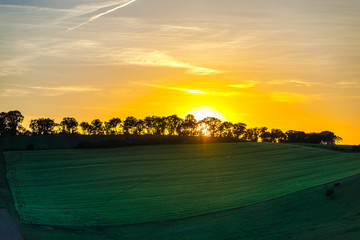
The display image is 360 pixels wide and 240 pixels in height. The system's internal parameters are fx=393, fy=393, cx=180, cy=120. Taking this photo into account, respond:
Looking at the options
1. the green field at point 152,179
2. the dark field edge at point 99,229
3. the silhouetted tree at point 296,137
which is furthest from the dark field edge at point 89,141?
the silhouetted tree at point 296,137

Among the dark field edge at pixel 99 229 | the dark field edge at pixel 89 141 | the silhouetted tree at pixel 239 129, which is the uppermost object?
the silhouetted tree at pixel 239 129

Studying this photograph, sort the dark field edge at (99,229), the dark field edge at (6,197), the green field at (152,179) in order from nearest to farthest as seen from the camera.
Answer: the dark field edge at (99,229) → the dark field edge at (6,197) → the green field at (152,179)

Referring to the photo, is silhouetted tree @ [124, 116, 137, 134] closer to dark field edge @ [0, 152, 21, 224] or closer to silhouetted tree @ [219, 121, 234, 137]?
silhouetted tree @ [219, 121, 234, 137]

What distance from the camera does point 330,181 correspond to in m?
39.8

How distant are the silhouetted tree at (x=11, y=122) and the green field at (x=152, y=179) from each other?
179 feet

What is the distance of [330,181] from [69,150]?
48232 mm

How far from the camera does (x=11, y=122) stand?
122 meters

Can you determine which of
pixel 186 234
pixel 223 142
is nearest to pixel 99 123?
pixel 223 142

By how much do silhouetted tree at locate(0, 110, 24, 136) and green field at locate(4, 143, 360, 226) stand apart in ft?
179

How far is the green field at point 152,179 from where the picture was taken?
109 ft

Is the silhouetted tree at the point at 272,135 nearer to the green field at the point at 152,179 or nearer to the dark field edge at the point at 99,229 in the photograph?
the green field at the point at 152,179

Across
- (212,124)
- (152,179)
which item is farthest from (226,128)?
(152,179)

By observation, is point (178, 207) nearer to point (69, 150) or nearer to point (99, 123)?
point (69, 150)

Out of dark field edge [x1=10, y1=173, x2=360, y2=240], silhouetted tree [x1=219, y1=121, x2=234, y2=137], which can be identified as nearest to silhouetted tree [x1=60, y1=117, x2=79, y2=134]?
silhouetted tree [x1=219, y1=121, x2=234, y2=137]
